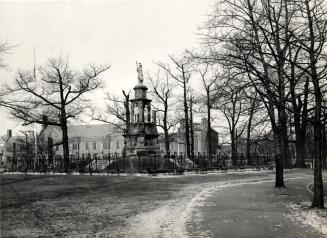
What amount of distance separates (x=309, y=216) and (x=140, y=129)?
2106 centimetres

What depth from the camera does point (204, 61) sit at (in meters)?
13.0

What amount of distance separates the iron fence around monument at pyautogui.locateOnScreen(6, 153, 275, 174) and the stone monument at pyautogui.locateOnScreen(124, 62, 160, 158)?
1127 millimetres

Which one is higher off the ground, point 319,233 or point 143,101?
point 143,101

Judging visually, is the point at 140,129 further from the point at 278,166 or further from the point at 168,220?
the point at 168,220

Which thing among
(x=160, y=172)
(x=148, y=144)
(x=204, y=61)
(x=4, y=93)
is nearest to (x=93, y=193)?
(x=4, y=93)

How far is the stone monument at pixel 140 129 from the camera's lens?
29984 millimetres

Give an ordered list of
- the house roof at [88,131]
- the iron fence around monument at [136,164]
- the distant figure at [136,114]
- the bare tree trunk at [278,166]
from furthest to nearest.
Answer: the house roof at [88,131] < the distant figure at [136,114] < the iron fence around monument at [136,164] < the bare tree trunk at [278,166]

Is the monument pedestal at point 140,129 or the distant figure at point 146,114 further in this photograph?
the distant figure at point 146,114

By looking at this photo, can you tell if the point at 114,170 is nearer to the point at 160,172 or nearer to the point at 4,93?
the point at 160,172

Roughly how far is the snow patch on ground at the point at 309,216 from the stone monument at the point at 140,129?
19069 mm

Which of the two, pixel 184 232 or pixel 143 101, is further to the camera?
pixel 143 101

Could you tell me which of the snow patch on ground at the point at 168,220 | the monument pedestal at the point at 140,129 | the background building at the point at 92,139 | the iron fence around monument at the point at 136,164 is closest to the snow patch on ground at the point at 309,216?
the snow patch on ground at the point at 168,220

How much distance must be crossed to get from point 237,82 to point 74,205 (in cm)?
645

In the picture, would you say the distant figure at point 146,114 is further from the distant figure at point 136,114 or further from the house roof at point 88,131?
the house roof at point 88,131
